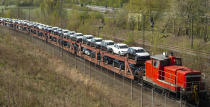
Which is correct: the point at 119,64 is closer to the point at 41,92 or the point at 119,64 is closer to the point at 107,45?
the point at 107,45

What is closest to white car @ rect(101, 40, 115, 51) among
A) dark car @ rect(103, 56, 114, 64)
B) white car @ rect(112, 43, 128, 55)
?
white car @ rect(112, 43, 128, 55)

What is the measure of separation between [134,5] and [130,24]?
504 cm

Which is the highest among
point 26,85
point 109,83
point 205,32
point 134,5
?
point 134,5

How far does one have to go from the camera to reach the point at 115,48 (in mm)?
29156

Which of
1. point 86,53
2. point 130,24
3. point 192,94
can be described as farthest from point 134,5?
point 192,94

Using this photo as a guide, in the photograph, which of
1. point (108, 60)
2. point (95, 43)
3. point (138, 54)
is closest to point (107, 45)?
point (95, 43)

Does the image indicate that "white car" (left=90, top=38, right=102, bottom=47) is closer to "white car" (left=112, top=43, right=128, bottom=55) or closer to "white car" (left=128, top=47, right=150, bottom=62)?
"white car" (left=112, top=43, right=128, bottom=55)

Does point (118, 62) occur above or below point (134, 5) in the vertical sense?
below

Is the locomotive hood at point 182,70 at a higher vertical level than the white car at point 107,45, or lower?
lower

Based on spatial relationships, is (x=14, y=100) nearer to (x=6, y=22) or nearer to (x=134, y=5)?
(x=134, y=5)

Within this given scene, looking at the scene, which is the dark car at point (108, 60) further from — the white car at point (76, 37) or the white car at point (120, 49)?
the white car at point (76, 37)

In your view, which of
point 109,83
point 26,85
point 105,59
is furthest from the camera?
point 105,59

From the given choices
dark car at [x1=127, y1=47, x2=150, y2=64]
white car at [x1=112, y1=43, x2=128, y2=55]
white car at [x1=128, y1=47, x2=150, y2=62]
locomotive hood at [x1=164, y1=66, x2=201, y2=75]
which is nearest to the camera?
locomotive hood at [x1=164, y1=66, x2=201, y2=75]

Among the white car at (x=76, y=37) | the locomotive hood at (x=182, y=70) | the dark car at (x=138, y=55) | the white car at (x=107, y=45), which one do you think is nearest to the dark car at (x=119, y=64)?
the dark car at (x=138, y=55)
